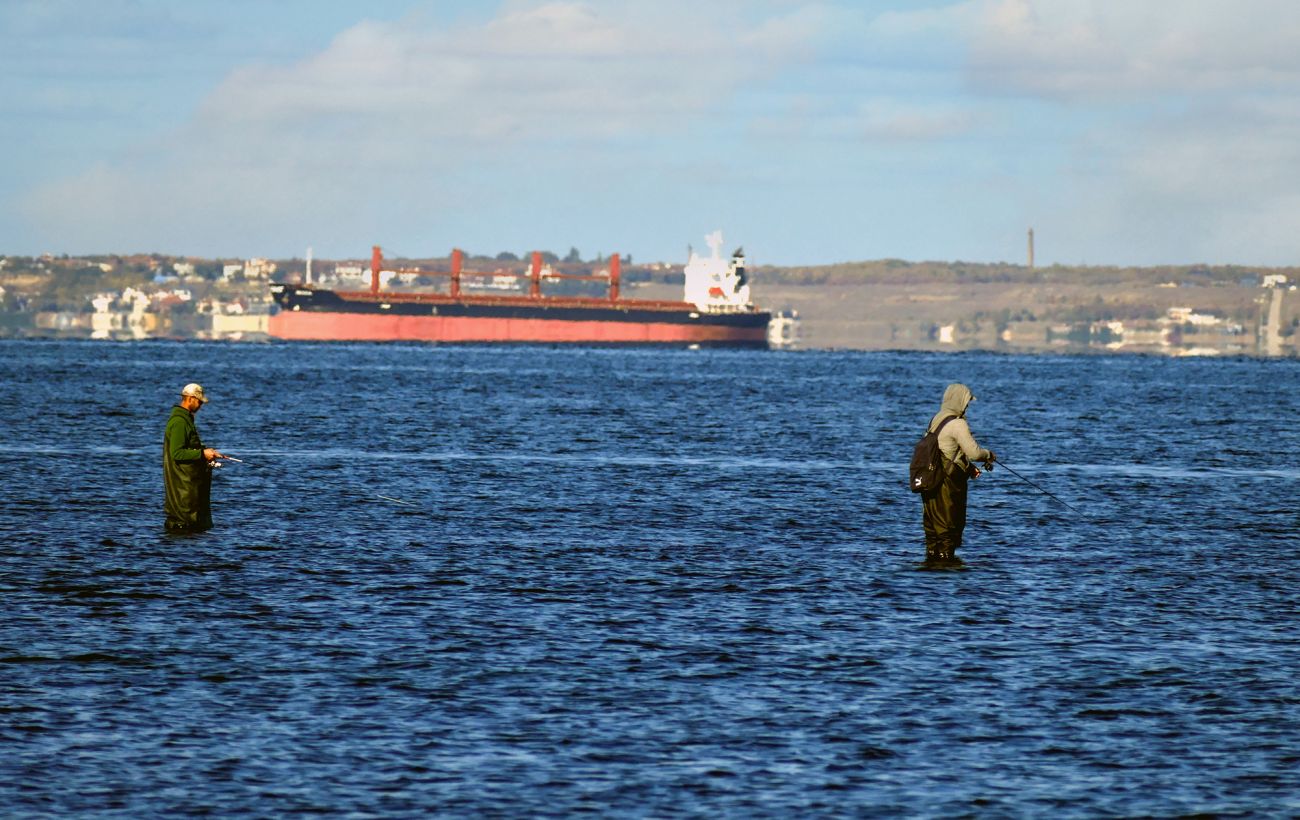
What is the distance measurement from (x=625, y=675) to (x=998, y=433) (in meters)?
40.0

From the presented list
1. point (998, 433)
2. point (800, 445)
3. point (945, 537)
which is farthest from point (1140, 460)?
point (945, 537)

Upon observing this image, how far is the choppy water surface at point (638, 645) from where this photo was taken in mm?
10211

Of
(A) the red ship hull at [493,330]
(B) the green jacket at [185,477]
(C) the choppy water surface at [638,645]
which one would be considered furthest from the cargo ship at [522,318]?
(B) the green jacket at [185,477]

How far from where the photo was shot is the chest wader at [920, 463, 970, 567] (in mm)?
17875

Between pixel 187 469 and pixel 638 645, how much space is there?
7.56 metres

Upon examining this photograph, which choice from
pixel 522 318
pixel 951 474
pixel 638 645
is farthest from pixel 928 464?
pixel 522 318

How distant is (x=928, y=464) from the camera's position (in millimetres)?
17453

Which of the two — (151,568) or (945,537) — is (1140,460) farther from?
(151,568)

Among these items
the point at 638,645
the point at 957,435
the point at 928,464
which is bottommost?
the point at 638,645

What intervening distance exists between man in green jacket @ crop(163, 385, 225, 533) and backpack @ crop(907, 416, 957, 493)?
22.8ft

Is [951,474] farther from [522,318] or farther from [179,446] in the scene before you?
[522,318]

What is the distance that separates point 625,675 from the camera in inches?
513

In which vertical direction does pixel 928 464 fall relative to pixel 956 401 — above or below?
below

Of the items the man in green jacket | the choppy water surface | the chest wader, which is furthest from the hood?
the man in green jacket
